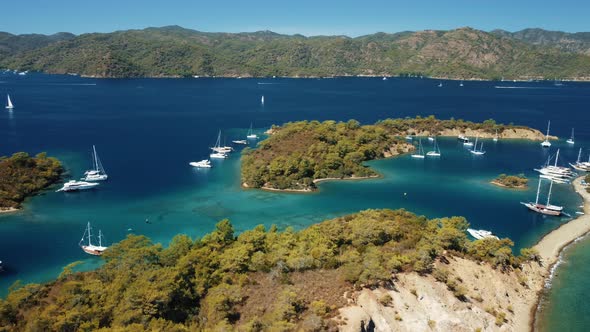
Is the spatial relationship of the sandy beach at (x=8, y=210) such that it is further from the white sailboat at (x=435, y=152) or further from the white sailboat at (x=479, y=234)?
the white sailboat at (x=435, y=152)

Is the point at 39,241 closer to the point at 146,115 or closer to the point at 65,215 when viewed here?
the point at 65,215

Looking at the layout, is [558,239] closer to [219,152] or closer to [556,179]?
[556,179]

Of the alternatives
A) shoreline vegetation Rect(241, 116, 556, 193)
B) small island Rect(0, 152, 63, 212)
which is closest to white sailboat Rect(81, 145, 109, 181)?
small island Rect(0, 152, 63, 212)

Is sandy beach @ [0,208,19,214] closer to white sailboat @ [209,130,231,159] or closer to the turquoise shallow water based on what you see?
white sailboat @ [209,130,231,159]

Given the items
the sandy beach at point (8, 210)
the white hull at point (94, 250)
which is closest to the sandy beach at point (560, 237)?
the white hull at point (94, 250)

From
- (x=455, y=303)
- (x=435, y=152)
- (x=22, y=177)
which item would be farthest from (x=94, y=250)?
(x=435, y=152)
